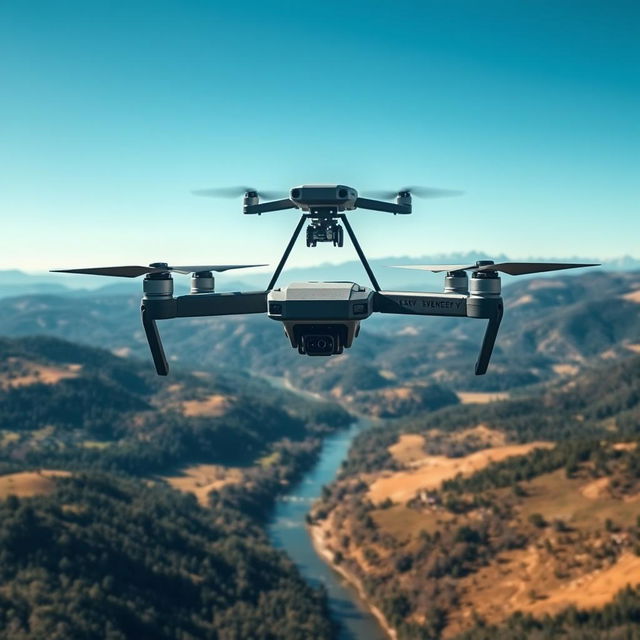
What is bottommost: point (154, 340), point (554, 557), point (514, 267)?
point (554, 557)

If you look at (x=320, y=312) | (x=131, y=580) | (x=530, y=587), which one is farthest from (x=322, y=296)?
(x=131, y=580)

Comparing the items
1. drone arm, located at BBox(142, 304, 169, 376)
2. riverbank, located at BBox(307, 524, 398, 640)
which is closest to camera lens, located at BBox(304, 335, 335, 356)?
drone arm, located at BBox(142, 304, 169, 376)

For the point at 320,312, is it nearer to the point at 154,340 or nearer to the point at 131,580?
the point at 154,340

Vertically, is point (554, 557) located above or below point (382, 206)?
below

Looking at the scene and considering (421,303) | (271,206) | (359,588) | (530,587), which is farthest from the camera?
(359,588)

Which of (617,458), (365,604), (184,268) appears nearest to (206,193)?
(184,268)

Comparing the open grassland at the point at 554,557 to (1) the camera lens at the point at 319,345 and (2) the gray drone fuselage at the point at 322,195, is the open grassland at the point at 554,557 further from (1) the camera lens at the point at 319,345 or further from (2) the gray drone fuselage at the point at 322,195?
(2) the gray drone fuselage at the point at 322,195

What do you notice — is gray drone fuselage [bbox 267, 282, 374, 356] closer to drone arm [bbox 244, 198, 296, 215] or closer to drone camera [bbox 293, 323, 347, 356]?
drone camera [bbox 293, 323, 347, 356]

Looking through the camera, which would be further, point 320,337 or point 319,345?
point 319,345

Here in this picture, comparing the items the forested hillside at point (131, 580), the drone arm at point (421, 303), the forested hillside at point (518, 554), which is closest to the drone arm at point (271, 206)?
the drone arm at point (421, 303)
